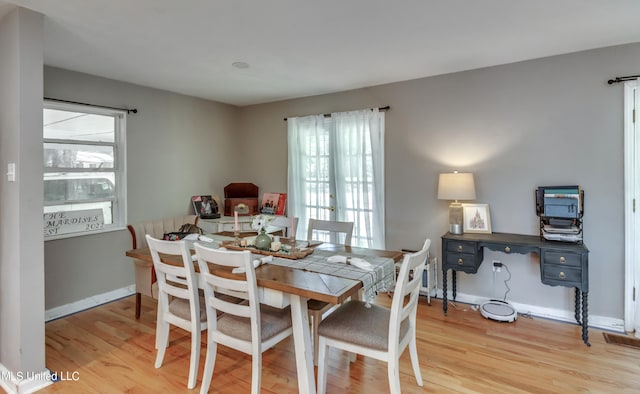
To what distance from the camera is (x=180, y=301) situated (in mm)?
2334

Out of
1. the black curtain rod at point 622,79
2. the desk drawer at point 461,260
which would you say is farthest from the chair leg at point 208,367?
the black curtain rod at point 622,79

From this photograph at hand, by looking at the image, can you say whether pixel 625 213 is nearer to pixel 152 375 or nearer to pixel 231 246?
pixel 231 246

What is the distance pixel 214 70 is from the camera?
10.9 feet

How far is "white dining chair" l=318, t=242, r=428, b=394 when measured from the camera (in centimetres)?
178

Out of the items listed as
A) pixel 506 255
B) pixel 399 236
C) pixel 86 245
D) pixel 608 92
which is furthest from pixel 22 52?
pixel 608 92

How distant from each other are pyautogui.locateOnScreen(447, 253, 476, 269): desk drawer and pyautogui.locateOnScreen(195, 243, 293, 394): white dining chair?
1745 millimetres

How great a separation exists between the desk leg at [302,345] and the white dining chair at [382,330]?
0.10 m

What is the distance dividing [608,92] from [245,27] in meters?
2.99

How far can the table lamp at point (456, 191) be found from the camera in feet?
10.5

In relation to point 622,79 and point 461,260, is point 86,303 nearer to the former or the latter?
point 461,260

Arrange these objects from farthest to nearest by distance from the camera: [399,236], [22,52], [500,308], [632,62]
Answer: [399,236] → [500,308] → [632,62] → [22,52]

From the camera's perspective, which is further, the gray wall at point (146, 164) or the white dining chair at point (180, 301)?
the gray wall at point (146, 164)

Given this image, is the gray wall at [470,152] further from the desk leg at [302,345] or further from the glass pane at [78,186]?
the desk leg at [302,345]

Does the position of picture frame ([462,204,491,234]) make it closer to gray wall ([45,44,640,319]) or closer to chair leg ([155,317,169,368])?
gray wall ([45,44,640,319])
